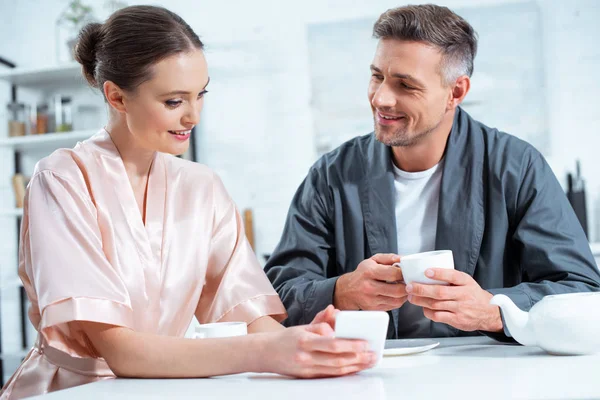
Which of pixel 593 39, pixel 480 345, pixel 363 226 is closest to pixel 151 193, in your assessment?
pixel 363 226

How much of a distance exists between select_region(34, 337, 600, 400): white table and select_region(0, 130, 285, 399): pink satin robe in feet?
0.55

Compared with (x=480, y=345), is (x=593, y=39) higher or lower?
higher

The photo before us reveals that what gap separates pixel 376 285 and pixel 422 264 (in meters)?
0.19

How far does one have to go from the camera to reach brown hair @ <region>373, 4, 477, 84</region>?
1860 millimetres

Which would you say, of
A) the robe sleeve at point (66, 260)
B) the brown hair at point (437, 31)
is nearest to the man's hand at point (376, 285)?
the robe sleeve at point (66, 260)

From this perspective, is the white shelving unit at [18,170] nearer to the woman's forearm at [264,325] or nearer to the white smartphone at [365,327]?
the woman's forearm at [264,325]

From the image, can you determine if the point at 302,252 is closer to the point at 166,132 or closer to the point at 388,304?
the point at 388,304

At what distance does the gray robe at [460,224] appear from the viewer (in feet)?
5.45

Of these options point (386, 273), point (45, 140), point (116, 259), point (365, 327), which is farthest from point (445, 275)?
point (45, 140)

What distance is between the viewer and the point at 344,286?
1.57 m

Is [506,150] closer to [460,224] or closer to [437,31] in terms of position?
[460,224]

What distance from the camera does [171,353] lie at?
3.85ft

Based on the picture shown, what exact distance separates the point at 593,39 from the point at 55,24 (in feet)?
10.7

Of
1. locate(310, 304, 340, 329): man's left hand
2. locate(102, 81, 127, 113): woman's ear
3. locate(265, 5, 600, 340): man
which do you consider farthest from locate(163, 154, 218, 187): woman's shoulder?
locate(310, 304, 340, 329): man's left hand
